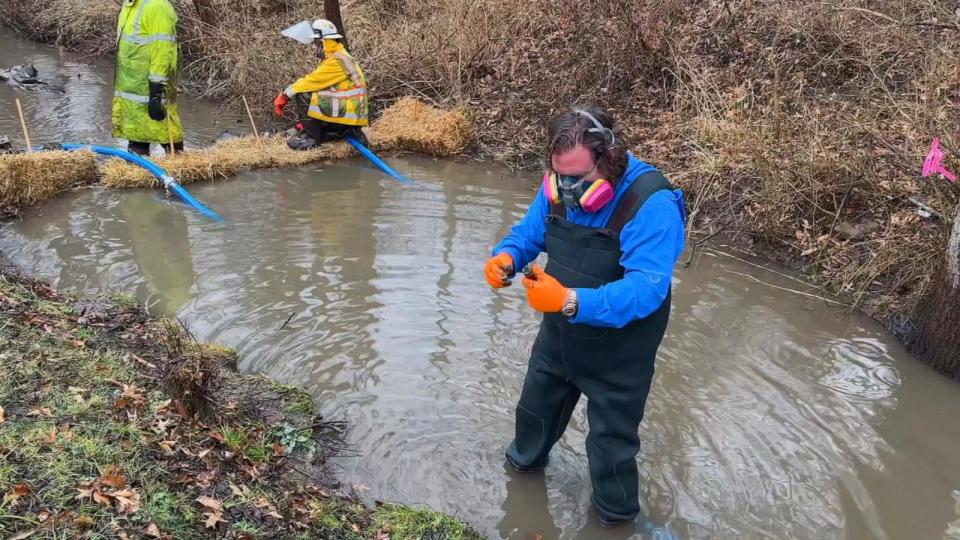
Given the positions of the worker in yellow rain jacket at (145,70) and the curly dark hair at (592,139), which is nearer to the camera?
the curly dark hair at (592,139)

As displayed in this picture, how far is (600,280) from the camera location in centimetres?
279

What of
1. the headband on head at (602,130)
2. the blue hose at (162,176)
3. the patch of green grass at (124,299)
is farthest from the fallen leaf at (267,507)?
the blue hose at (162,176)

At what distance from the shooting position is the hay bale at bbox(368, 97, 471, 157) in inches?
376

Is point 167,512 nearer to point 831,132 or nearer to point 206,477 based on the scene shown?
point 206,477

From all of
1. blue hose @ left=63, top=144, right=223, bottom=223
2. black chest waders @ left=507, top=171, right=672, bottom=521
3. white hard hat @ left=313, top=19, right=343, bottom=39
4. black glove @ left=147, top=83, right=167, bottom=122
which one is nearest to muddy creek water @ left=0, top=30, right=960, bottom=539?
blue hose @ left=63, top=144, right=223, bottom=223

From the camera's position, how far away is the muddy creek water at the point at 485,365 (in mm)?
3652

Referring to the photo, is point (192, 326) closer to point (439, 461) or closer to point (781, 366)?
point (439, 461)

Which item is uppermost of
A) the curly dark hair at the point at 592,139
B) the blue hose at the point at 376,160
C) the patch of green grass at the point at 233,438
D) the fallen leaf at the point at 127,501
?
the curly dark hair at the point at 592,139

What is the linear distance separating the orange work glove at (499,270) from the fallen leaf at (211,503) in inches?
54.7

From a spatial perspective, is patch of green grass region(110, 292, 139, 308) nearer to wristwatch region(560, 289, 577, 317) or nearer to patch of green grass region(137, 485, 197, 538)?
patch of green grass region(137, 485, 197, 538)

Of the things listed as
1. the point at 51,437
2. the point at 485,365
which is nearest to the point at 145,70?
the point at 485,365

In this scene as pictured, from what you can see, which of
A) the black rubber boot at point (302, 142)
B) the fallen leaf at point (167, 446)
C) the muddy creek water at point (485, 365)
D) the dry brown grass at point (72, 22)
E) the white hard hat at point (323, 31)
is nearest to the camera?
the fallen leaf at point (167, 446)

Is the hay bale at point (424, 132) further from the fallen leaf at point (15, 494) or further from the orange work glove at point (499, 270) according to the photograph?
the fallen leaf at point (15, 494)

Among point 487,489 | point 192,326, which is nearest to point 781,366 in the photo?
point 487,489
